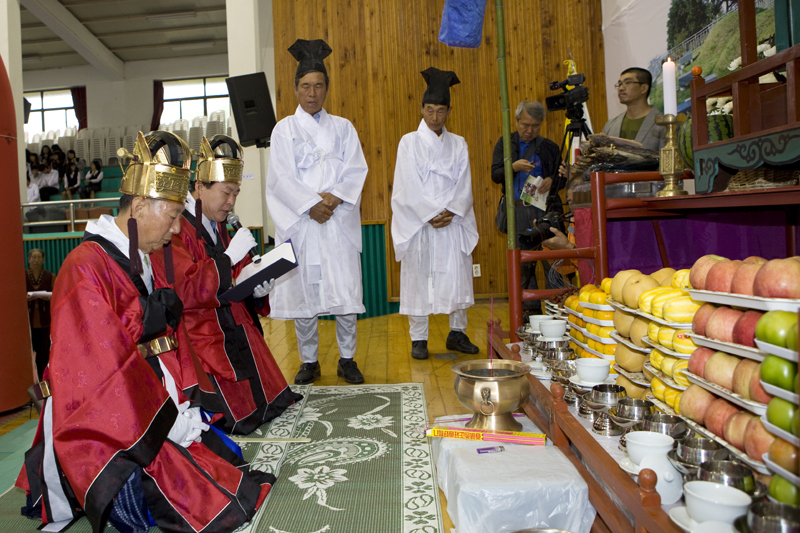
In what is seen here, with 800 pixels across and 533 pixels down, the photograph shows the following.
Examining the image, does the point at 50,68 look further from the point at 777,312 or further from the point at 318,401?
the point at 777,312

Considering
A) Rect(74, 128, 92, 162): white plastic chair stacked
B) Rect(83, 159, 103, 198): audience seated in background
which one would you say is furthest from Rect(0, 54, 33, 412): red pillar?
Rect(74, 128, 92, 162): white plastic chair stacked

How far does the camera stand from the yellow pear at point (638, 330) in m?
1.57

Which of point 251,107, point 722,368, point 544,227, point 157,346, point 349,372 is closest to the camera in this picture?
point 722,368

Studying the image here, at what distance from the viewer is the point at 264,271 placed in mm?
2383

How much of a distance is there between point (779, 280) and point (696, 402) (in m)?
0.31

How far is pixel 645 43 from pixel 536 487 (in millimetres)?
4598

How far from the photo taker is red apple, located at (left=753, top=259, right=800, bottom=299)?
95 centimetres

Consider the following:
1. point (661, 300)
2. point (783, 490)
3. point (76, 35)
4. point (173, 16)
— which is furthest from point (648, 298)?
point (76, 35)

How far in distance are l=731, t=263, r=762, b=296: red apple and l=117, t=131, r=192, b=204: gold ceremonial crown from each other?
1.45 m

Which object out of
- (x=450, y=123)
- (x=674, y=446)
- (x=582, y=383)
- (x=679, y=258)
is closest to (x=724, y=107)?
(x=679, y=258)

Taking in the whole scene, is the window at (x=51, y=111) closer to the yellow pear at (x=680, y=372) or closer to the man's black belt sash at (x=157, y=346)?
the man's black belt sash at (x=157, y=346)

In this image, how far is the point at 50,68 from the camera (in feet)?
46.9

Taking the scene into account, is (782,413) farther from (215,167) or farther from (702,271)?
(215,167)

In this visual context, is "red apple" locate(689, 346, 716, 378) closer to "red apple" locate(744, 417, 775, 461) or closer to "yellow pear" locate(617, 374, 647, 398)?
"red apple" locate(744, 417, 775, 461)
